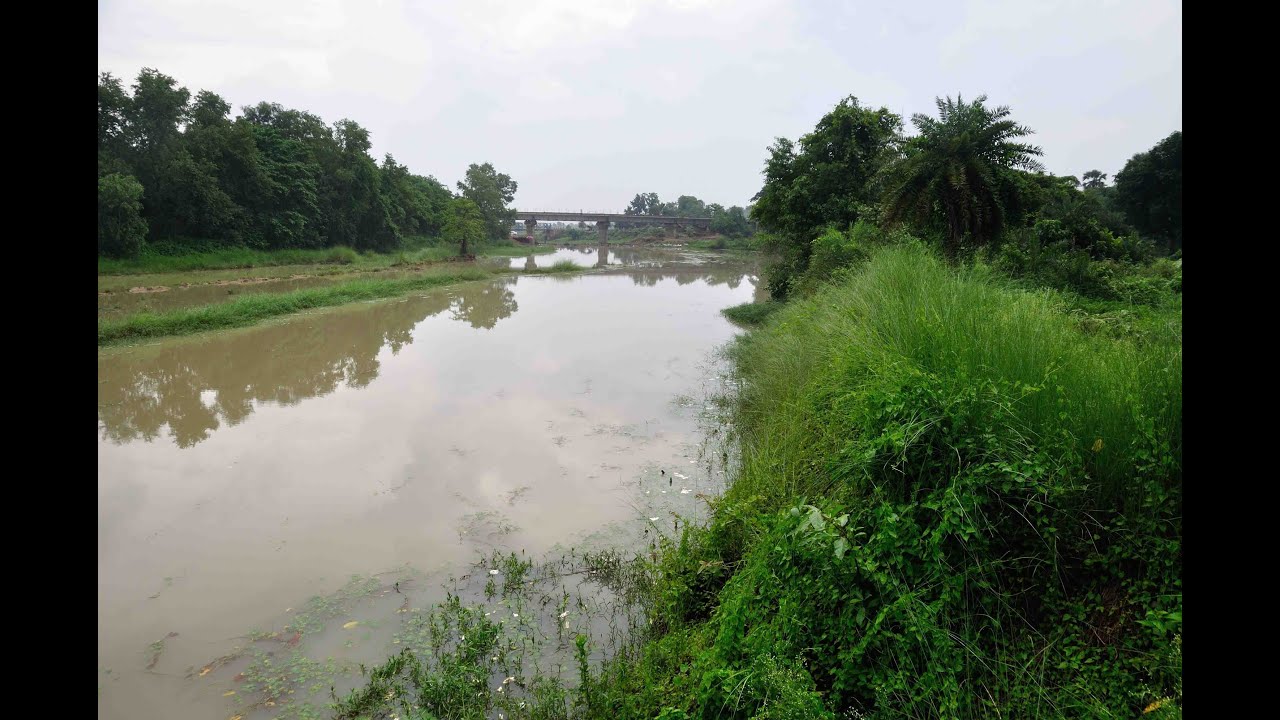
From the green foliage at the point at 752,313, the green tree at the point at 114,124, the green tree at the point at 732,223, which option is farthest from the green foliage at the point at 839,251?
the green tree at the point at 732,223

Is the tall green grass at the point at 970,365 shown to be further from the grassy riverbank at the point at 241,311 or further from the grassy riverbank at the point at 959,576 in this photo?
the grassy riverbank at the point at 241,311

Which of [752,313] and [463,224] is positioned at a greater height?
[463,224]

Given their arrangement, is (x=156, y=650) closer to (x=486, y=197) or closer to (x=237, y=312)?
(x=237, y=312)

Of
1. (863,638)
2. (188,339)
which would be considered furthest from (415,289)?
(863,638)

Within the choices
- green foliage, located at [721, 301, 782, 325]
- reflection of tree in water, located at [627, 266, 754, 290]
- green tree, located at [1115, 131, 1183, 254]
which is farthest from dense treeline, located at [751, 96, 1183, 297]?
reflection of tree in water, located at [627, 266, 754, 290]

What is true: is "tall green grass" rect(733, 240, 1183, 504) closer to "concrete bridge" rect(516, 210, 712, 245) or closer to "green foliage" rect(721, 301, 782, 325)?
"green foliage" rect(721, 301, 782, 325)

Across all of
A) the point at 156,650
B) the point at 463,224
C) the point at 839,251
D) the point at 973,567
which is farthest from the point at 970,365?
the point at 463,224

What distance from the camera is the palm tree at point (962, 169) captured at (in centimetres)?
968

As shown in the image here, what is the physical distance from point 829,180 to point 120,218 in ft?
82.6

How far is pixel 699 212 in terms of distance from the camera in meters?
113

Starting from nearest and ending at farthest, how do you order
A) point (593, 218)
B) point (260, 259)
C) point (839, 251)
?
point (839, 251), point (260, 259), point (593, 218)

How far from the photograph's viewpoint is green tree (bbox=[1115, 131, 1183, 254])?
801 inches
